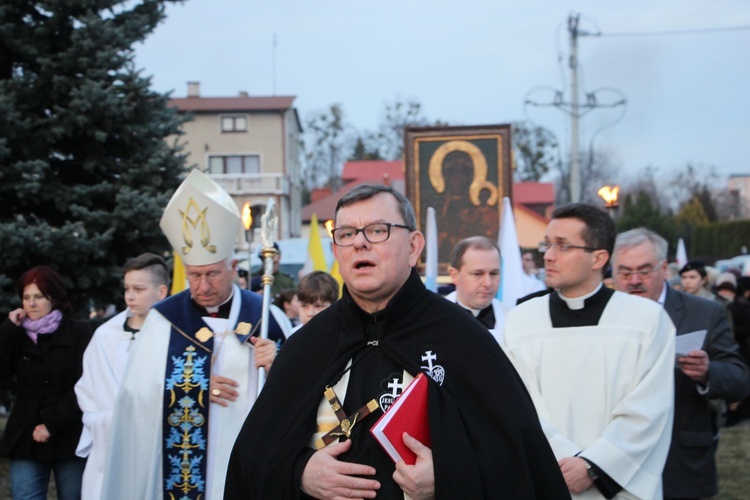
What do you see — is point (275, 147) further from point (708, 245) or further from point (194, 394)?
point (194, 394)

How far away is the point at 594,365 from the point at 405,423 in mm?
1624

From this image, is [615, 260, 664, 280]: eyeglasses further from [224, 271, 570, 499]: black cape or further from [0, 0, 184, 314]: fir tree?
[0, 0, 184, 314]: fir tree

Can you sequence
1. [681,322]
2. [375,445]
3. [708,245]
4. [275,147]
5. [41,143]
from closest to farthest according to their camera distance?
[375,445]
[681,322]
[41,143]
[708,245]
[275,147]

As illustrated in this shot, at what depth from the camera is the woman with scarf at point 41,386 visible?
6.68m

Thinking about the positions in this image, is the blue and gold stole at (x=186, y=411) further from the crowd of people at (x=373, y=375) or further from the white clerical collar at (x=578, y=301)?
the white clerical collar at (x=578, y=301)

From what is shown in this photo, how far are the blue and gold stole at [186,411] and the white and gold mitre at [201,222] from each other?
43cm

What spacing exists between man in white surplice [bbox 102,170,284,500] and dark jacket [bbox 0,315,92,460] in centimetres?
113

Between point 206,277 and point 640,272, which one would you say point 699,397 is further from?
point 206,277

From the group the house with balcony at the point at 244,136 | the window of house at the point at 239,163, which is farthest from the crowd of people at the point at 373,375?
the window of house at the point at 239,163

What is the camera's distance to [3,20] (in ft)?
36.3

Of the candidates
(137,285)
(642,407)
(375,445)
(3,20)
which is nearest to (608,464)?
(642,407)

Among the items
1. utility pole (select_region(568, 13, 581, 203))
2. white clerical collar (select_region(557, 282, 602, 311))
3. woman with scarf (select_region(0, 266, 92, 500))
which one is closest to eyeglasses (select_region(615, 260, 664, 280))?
white clerical collar (select_region(557, 282, 602, 311))

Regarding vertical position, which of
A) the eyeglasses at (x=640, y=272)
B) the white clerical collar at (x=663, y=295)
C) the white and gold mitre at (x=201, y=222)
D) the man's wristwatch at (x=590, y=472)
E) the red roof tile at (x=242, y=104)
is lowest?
the man's wristwatch at (x=590, y=472)

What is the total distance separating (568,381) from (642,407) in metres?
0.35
